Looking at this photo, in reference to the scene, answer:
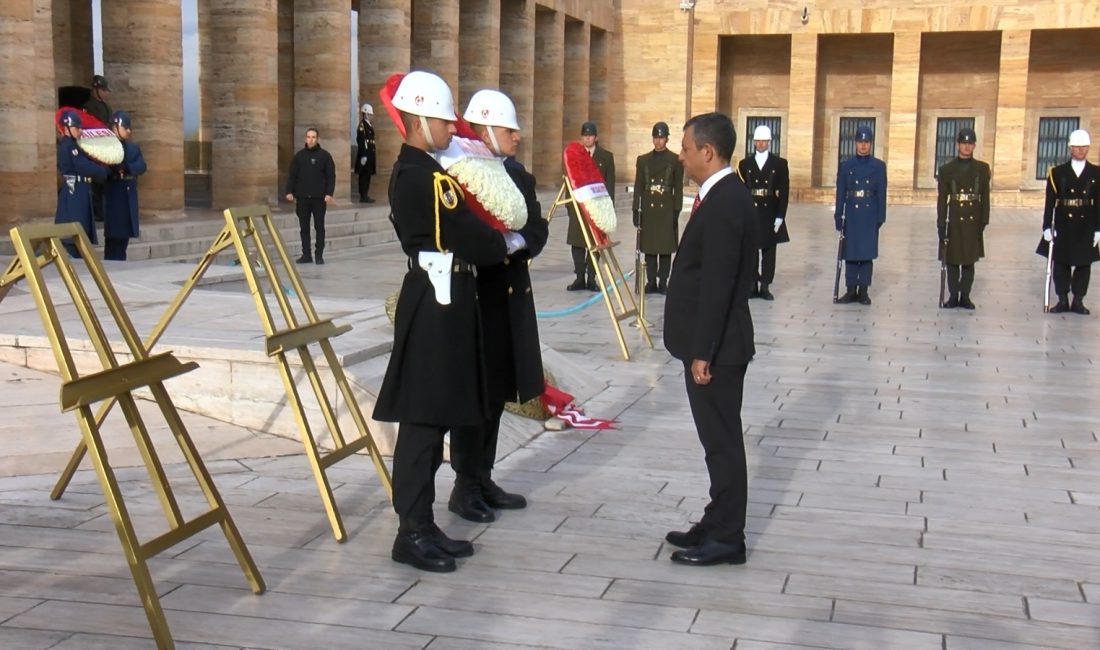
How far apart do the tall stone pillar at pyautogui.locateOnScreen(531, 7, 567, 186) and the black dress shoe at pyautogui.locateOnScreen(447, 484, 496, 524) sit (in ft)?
95.2

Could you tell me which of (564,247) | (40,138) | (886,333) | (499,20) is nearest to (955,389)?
(886,333)

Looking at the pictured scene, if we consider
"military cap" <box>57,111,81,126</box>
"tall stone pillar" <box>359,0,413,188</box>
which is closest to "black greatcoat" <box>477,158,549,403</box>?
"military cap" <box>57,111,81,126</box>

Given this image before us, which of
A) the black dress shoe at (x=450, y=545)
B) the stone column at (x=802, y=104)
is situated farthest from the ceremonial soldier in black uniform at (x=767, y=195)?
the stone column at (x=802, y=104)

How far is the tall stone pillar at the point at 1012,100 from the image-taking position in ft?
120

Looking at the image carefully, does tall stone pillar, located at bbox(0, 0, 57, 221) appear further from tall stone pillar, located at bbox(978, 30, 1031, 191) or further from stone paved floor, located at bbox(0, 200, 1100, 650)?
tall stone pillar, located at bbox(978, 30, 1031, 191)

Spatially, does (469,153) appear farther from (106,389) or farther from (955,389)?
(955,389)

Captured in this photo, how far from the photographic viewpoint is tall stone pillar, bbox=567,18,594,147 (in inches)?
1447

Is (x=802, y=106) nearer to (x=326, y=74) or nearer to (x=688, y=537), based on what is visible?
(x=326, y=74)

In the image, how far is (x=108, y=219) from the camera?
1355 centimetres

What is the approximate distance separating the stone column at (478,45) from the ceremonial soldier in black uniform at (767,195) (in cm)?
1510

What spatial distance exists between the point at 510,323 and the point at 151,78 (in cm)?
1409

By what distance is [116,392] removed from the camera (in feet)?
13.2

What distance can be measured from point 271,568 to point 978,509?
10.5ft

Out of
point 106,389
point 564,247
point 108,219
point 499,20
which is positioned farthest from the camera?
point 499,20
